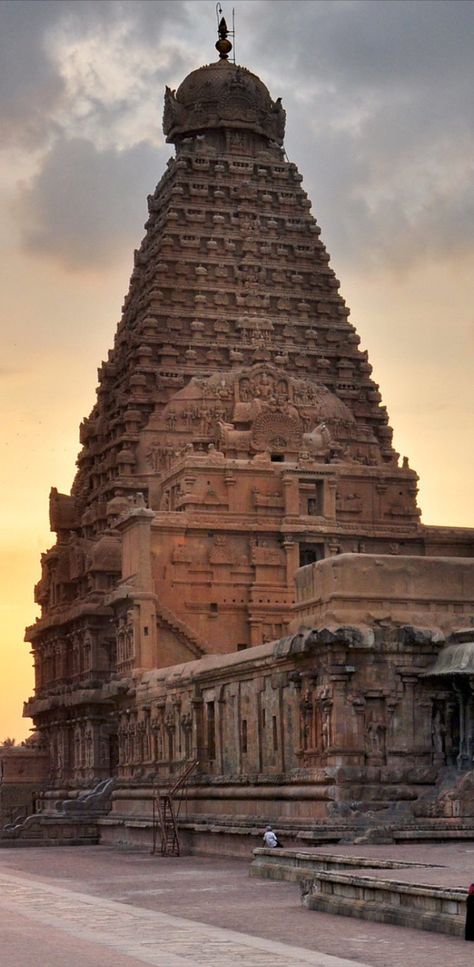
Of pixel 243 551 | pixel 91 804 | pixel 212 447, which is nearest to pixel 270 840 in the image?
pixel 91 804

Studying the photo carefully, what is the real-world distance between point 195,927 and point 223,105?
270 feet

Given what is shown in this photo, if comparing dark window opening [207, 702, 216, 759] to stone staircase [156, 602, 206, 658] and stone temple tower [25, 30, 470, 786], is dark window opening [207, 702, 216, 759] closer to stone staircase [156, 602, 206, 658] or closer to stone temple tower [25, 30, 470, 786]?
stone temple tower [25, 30, 470, 786]

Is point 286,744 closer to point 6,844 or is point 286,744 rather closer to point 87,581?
point 6,844

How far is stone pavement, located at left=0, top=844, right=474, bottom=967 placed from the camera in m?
23.9

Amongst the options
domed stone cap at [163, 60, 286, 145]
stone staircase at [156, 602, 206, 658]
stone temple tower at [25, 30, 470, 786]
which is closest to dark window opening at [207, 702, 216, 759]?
stone temple tower at [25, 30, 470, 786]

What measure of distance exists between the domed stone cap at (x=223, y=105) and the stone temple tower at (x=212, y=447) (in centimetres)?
14

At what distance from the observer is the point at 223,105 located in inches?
4163

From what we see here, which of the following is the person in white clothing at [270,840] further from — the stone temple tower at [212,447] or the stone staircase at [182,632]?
the stone staircase at [182,632]

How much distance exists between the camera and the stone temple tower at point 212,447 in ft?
277

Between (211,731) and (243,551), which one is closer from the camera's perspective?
(211,731)

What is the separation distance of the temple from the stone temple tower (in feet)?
0.42

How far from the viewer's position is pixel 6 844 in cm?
7512

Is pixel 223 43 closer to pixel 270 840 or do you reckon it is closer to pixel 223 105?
pixel 223 105

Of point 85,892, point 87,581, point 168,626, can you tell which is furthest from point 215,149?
point 85,892
